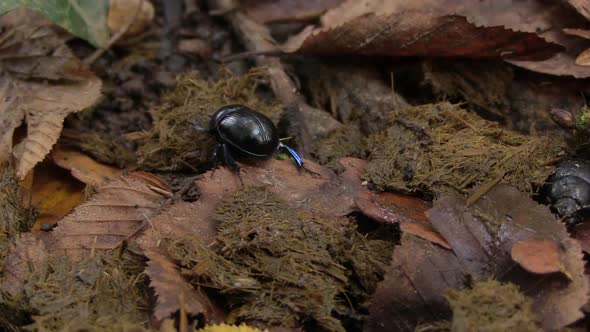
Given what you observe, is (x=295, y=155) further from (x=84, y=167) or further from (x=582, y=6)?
(x=582, y=6)

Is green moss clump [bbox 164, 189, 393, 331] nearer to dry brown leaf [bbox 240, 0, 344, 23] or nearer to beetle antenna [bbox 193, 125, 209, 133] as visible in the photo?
beetle antenna [bbox 193, 125, 209, 133]

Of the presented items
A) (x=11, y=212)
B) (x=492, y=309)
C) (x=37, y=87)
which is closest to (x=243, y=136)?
(x=11, y=212)

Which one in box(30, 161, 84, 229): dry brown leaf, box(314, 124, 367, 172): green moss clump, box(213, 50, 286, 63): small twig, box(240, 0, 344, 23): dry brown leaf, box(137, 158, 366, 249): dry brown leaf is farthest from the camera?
box(240, 0, 344, 23): dry brown leaf

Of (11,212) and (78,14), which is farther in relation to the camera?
(78,14)

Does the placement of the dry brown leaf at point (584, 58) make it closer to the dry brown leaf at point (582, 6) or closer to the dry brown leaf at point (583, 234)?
the dry brown leaf at point (582, 6)

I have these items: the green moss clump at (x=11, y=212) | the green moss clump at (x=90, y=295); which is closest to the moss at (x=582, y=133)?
the green moss clump at (x=90, y=295)

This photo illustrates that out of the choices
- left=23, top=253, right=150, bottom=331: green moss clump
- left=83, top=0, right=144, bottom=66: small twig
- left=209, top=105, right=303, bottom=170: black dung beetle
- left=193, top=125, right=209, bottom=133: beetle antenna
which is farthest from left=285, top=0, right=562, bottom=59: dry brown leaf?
left=23, top=253, right=150, bottom=331: green moss clump
